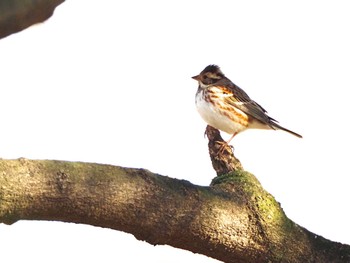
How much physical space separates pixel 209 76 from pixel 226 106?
62cm

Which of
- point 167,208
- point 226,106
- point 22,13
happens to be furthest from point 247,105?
point 22,13

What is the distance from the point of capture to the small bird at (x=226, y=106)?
598cm

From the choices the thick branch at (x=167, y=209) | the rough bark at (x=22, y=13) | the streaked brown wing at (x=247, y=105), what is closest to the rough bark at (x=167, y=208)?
the thick branch at (x=167, y=209)

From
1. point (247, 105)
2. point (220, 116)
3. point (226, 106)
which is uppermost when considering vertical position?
point (247, 105)

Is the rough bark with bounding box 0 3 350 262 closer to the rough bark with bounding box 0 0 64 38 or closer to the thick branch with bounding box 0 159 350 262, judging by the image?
the thick branch with bounding box 0 159 350 262

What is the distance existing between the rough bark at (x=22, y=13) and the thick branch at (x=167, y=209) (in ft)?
3.28

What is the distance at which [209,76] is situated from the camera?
22.1 feet

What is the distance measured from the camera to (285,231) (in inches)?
95.7

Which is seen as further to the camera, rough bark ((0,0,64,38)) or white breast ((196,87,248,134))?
white breast ((196,87,248,134))

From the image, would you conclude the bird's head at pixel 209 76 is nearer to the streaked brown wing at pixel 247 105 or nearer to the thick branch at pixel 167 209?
the streaked brown wing at pixel 247 105

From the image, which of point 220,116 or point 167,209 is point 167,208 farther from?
point 220,116

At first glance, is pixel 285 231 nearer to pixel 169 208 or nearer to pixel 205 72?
pixel 169 208

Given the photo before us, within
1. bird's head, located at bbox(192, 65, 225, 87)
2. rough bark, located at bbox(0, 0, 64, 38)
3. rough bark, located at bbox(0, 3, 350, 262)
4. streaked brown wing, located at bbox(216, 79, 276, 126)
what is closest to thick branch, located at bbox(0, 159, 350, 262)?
rough bark, located at bbox(0, 3, 350, 262)

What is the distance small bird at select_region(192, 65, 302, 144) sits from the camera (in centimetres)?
598
